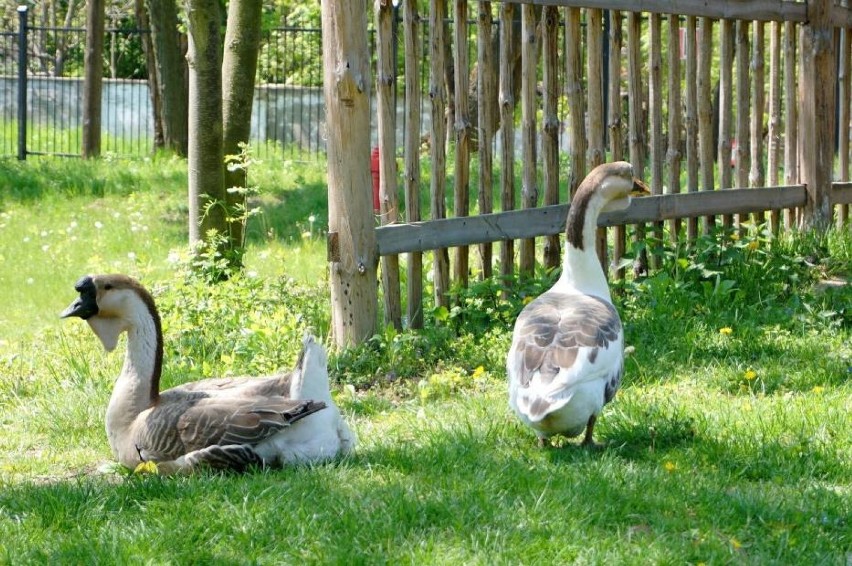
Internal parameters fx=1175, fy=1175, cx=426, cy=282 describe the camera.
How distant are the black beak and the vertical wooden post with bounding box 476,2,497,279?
3.39 meters

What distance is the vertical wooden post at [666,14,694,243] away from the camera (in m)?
9.45

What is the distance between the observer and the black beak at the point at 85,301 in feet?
19.0

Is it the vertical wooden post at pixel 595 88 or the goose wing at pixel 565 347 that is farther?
the vertical wooden post at pixel 595 88

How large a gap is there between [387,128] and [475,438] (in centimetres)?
287

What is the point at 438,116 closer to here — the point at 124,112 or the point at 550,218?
the point at 550,218

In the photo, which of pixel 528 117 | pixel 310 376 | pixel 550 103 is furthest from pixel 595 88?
pixel 310 376

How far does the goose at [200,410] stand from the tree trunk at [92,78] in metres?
13.2

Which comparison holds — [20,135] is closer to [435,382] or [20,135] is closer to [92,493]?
[435,382]

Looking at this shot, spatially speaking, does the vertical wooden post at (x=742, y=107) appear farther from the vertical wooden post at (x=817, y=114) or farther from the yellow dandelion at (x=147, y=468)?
the yellow dandelion at (x=147, y=468)

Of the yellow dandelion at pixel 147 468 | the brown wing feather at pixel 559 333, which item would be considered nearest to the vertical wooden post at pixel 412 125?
the brown wing feather at pixel 559 333

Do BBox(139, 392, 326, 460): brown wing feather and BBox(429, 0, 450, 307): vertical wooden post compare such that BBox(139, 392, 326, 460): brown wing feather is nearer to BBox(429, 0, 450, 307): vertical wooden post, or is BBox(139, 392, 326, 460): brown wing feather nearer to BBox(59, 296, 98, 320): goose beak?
BBox(59, 296, 98, 320): goose beak

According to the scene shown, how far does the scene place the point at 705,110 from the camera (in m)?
9.64

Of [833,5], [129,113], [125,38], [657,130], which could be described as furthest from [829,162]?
[125,38]

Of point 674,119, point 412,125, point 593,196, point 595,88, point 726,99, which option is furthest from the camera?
point 726,99
